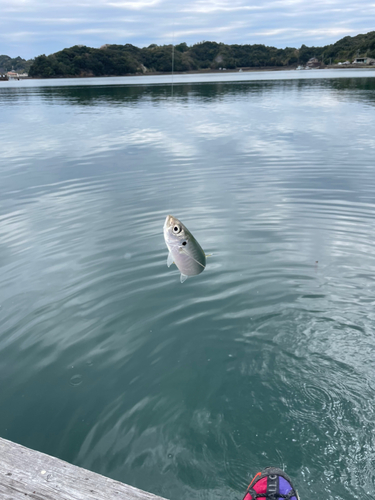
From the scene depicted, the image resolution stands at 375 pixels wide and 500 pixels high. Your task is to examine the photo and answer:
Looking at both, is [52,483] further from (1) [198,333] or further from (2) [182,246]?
(1) [198,333]

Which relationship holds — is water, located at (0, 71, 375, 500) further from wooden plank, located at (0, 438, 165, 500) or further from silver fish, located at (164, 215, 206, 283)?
silver fish, located at (164, 215, 206, 283)

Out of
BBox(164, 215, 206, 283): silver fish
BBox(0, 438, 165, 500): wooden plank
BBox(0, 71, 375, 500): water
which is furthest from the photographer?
BBox(0, 71, 375, 500): water

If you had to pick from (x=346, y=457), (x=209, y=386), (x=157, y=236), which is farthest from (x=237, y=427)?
(x=157, y=236)

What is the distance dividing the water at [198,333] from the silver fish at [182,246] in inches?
80.2

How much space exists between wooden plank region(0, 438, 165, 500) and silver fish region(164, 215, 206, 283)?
6.82 ft

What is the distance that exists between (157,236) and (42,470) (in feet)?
23.3

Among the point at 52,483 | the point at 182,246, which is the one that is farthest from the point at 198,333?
the point at 52,483

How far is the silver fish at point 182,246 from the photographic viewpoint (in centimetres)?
389

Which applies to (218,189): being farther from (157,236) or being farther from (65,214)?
(65,214)

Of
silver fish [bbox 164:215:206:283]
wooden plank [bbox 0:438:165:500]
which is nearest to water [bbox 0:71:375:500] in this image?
wooden plank [bbox 0:438:165:500]

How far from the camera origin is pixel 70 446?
4.52 m

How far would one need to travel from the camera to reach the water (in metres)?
4.28

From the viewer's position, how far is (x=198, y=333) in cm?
629

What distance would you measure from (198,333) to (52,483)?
3397 mm
